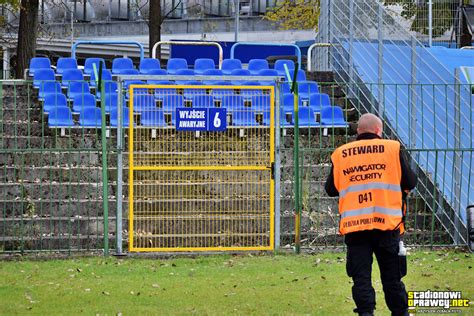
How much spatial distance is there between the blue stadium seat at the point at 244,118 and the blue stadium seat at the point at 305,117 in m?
2.59

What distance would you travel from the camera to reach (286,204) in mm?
16422

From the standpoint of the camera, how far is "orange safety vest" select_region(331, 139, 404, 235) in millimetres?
9883

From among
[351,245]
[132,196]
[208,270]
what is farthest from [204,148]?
[351,245]

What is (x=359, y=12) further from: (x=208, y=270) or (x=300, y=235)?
(x=208, y=270)

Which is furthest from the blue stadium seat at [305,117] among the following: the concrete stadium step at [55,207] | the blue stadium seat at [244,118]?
the concrete stadium step at [55,207]

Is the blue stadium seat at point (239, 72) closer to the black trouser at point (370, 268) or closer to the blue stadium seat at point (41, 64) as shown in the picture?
the blue stadium seat at point (41, 64)

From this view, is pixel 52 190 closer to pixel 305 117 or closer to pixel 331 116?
pixel 305 117

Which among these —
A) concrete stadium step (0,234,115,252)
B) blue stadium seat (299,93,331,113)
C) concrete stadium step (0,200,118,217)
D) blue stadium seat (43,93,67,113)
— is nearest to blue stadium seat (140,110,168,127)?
concrete stadium step (0,200,118,217)

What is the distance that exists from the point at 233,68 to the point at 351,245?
11.2 metres

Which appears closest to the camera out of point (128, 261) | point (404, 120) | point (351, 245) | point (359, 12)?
point (351, 245)

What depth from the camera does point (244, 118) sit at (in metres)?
15.3

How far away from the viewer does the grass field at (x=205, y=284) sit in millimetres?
11180

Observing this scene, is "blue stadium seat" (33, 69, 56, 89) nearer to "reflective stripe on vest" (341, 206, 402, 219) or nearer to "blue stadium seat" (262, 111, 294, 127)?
"blue stadium seat" (262, 111, 294, 127)

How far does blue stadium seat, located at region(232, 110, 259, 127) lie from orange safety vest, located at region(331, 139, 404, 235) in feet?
17.1
